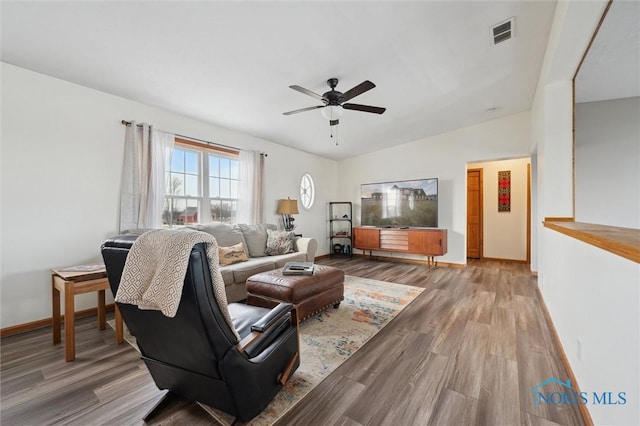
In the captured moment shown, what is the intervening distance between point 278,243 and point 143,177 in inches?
76.8

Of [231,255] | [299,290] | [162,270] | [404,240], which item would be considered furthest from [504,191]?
[162,270]

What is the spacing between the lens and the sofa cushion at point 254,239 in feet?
12.8

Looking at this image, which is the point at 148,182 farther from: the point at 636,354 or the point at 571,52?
the point at 571,52

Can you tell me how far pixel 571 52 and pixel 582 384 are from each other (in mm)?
2487

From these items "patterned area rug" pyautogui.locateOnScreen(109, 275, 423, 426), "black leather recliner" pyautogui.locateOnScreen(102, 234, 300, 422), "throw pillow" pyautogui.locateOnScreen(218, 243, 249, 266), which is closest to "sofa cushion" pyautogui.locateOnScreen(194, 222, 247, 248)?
"throw pillow" pyautogui.locateOnScreen(218, 243, 249, 266)

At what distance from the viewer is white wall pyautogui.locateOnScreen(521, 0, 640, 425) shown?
3.08ft

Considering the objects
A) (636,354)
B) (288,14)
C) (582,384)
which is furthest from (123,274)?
(582,384)

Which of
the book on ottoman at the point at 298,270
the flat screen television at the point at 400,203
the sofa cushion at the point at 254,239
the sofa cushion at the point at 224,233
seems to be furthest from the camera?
the flat screen television at the point at 400,203

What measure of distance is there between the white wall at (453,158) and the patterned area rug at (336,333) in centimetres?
208

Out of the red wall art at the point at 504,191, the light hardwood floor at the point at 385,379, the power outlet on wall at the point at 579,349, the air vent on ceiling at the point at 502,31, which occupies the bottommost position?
the light hardwood floor at the point at 385,379

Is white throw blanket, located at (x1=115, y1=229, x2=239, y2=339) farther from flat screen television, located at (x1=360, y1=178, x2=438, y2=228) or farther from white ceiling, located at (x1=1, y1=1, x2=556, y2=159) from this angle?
flat screen television, located at (x1=360, y1=178, x2=438, y2=228)

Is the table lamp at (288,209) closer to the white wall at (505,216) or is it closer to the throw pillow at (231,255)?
the throw pillow at (231,255)

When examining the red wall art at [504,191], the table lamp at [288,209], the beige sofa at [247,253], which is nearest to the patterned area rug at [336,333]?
the beige sofa at [247,253]

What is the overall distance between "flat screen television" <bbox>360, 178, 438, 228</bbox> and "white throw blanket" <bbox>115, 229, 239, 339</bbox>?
4.75m
